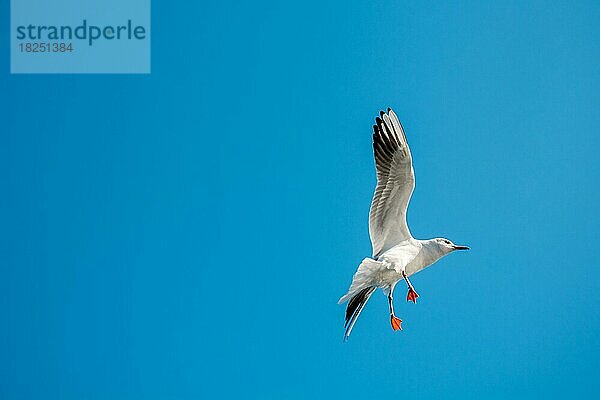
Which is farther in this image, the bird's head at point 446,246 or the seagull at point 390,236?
the bird's head at point 446,246

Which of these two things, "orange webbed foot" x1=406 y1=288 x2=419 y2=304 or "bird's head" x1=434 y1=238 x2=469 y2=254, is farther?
"bird's head" x1=434 y1=238 x2=469 y2=254

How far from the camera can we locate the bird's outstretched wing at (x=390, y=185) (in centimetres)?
468

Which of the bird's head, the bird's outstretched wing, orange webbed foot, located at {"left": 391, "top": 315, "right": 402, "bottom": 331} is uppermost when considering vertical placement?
the bird's outstretched wing

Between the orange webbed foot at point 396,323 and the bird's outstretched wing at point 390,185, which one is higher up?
the bird's outstretched wing at point 390,185

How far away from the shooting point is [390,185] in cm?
476

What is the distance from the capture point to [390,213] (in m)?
4.84

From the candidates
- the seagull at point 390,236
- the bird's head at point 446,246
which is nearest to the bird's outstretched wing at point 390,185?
the seagull at point 390,236

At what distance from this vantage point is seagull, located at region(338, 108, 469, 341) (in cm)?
459

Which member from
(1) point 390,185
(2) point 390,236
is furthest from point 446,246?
(1) point 390,185

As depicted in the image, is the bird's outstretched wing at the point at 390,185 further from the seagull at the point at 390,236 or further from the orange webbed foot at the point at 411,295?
the orange webbed foot at the point at 411,295

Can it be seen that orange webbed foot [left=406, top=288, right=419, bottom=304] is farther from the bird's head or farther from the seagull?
the bird's head

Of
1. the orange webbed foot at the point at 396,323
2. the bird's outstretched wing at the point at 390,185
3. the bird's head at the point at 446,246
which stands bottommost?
the orange webbed foot at the point at 396,323

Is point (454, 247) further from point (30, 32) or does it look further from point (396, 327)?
point (30, 32)

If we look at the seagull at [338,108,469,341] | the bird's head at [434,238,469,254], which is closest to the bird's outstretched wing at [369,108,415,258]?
the seagull at [338,108,469,341]
